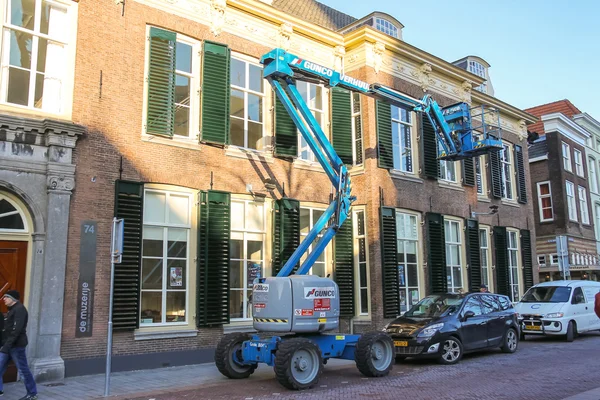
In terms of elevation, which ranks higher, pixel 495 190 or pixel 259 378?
pixel 495 190

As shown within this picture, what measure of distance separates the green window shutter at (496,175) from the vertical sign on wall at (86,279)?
16617 mm

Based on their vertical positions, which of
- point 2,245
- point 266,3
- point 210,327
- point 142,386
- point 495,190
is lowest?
point 142,386

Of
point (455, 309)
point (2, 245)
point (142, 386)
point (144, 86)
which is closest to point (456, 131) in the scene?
point (455, 309)

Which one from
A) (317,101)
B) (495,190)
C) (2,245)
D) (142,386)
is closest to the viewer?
Result: (142,386)

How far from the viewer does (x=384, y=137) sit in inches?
686

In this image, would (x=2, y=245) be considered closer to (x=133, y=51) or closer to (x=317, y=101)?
(x=133, y=51)

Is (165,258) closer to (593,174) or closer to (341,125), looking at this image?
(341,125)

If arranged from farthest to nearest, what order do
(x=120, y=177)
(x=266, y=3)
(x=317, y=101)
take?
(x=317, y=101) → (x=266, y=3) → (x=120, y=177)

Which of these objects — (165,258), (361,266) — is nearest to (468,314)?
(361,266)

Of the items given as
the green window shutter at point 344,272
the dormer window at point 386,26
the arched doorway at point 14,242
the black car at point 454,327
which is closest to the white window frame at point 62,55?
the arched doorway at point 14,242

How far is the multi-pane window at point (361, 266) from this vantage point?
16.5 meters

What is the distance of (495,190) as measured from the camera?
22.6 metres

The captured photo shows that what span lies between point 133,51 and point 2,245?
5286mm

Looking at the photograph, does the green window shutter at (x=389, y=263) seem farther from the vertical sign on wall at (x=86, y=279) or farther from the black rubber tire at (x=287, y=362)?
the vertical sign on wall at (x=86, y=279)
